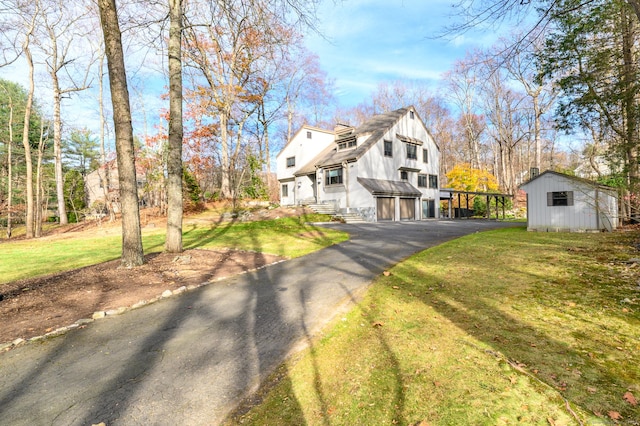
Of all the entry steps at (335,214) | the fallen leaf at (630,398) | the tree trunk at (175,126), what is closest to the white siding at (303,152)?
the entry steps at (335,214)

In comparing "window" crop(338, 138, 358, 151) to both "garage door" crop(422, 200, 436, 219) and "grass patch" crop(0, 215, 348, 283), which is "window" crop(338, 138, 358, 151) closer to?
"garage door" crop(422, 200, 436, 219)

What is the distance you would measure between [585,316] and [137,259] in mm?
9311

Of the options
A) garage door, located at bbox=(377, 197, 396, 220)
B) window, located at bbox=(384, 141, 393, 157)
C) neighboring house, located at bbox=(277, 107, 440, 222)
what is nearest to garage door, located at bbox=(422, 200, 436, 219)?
neighboring house, located at bbox=(277, 107, 440, 222)

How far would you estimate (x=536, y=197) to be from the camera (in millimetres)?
15000

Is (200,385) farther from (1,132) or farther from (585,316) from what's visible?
(1,132)

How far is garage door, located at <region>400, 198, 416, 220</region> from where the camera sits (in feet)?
89.9

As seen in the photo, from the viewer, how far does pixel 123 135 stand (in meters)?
7.43

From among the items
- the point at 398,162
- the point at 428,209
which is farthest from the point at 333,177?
the point at 428,209

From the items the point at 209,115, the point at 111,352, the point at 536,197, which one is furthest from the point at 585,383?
the point at 209,115

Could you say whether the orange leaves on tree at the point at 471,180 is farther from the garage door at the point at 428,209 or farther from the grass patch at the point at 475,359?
the grass patch at the point at 475,359

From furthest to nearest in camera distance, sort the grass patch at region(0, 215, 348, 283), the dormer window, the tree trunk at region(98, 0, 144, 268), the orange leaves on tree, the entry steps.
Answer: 1. the orange leaves on tree
2. the dormer window
3. the entry steps
4. the grass patch at region(0, 215, 348, 283)
5. the tree trunk at region(98, 0, 144, 268)

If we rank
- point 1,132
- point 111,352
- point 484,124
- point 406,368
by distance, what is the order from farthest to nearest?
point 484,124
point 1,132
point 111,352
point 406,368

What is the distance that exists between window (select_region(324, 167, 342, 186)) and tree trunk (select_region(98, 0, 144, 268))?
20274 mm

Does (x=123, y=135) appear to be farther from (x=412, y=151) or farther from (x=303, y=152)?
(x=412, y=151)
